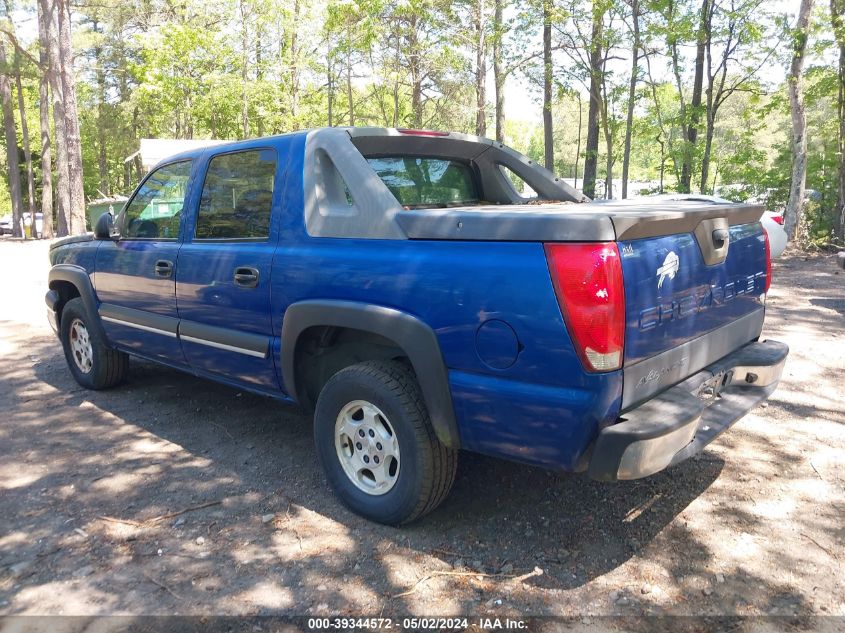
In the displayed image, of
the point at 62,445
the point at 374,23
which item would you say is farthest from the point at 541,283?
the point at 374,23

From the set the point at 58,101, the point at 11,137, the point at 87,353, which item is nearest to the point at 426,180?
the point at 87,353

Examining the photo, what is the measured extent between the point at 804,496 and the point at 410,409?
218 cm

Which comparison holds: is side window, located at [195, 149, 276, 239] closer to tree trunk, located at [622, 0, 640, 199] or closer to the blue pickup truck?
the blue pickup truck

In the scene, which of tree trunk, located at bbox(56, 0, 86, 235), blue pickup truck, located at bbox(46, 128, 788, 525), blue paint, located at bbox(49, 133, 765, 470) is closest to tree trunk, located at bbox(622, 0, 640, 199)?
blue pickup truck, located at bbox(46, 128, 788, 525)

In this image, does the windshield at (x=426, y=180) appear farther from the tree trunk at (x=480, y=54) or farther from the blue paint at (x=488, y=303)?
the tree trunk at (x=480, y=54)

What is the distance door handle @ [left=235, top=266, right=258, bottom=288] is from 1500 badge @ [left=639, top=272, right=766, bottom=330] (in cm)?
207

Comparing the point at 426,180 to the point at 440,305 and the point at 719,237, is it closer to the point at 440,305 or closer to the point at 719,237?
the point at 440,305

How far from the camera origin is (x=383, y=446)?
10.4 feet

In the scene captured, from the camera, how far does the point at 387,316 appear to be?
9.53 feet

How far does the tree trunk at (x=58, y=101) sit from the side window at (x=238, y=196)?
19.7 m

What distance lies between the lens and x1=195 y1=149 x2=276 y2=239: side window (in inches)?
146

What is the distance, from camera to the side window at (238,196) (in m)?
3.71

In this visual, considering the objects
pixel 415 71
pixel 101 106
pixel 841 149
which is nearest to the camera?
pixel 841 149

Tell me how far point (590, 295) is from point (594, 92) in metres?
17.3
